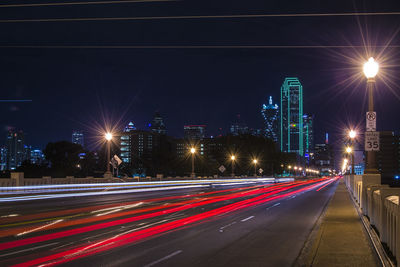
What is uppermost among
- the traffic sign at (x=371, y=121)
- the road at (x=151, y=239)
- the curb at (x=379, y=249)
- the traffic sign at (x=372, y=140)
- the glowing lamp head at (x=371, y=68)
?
the glowing lamp head at (x=371, y=68)

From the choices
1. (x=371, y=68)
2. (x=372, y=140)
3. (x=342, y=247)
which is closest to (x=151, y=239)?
(x=342, y=247)

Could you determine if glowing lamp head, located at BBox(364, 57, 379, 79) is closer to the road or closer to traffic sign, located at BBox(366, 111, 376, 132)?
traffic sign, located at BBox(366, 111, 376, 132)

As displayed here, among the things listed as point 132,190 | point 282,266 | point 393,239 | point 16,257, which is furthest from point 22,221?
point 132,190

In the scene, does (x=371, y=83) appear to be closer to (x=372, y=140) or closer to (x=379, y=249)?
(x=372, y=140)

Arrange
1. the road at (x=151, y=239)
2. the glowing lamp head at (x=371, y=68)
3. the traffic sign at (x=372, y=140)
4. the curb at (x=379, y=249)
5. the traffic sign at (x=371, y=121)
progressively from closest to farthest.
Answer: the curb at (x=379, y=249), the road at (x=151, y=239), the glowing lamp head at (x=371, y=68), the traffic sign at (x=372, y=140), the traffic sign at (x=371, y=121)

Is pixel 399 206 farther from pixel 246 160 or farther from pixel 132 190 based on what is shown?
pixel 246 160

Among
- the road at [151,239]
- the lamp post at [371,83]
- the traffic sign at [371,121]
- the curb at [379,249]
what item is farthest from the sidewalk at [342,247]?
the traffic sign at [371,121]

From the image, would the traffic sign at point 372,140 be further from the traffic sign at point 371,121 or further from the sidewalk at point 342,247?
the sidewalk at point 342,247

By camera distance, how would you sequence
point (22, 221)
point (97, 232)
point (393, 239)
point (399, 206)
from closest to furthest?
1. point (399, 206)
2. point (393, 239)
3. point (97, 232)
4. point (22, 221)

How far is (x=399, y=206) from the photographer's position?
24.9ft

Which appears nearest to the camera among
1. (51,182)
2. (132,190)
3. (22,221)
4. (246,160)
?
(22,221)

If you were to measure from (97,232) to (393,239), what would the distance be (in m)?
9.50

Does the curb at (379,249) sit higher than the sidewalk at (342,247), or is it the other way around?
the curb at (379,249)

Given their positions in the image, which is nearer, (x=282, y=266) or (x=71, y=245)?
(x=282, y=266)
